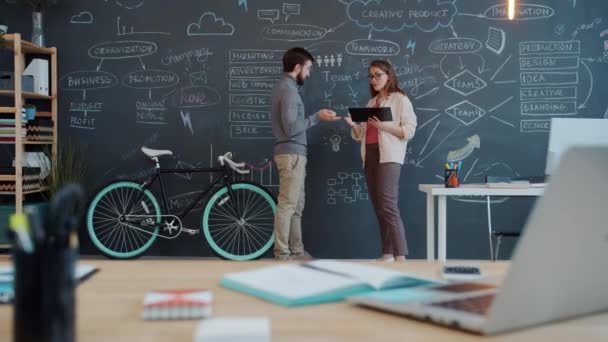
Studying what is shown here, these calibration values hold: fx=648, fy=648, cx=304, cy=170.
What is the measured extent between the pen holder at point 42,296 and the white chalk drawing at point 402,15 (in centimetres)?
451

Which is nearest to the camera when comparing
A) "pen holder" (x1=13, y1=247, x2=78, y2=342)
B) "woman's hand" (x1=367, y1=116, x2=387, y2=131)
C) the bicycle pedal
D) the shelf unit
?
"pen holder" (x1=13, y1=247, x2=78, y2=342)

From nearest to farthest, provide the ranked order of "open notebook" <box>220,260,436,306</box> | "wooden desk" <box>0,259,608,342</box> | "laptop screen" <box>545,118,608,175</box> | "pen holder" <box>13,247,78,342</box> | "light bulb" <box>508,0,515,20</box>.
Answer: "pen holder" <box>13,247,78,342</box> → "wooden desk" <box>0,259,608,342</box> → "open notebook" <box>220,260,436,306</box> → "laptop screen" <box>545,118,608,175</box> → "light bulb" <box>508,0,515,20</box>

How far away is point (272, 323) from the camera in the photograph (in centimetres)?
82

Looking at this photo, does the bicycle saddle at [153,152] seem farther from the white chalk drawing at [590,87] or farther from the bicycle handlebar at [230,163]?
the white chalk drawing at [590,87]

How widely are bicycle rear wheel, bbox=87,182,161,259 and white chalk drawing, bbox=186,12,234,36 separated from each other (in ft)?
4.19

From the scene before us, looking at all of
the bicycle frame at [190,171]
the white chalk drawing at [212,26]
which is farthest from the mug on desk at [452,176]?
the white chalk drawing at [212,26]

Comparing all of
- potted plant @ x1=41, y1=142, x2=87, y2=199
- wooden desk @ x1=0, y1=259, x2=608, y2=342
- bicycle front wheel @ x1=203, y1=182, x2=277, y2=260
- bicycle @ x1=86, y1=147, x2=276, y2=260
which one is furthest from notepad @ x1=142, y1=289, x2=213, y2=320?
potted plant @ x1=41, y1=142, x2=87, y2=199

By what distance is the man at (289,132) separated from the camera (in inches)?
173

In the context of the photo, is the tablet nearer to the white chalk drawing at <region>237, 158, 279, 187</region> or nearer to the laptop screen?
the white chalk drawing at <region>237, 158, 279, 187</region>

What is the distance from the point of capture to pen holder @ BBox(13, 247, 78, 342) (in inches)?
23.9

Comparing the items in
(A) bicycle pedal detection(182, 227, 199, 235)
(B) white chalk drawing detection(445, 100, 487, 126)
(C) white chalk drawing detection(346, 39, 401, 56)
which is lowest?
(A) bicycle pedal detection(182, 227, 199, 235)

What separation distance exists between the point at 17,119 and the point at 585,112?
4.13 meters

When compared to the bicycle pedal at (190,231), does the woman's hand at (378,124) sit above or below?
above

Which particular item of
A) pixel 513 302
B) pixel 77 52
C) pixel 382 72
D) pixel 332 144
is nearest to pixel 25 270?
pixel 513 302
